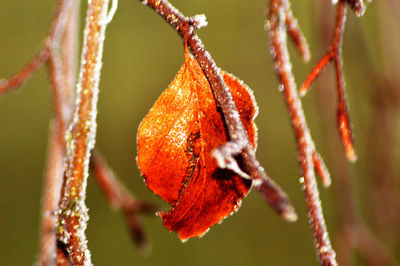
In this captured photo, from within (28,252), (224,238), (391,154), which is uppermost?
(28,252)

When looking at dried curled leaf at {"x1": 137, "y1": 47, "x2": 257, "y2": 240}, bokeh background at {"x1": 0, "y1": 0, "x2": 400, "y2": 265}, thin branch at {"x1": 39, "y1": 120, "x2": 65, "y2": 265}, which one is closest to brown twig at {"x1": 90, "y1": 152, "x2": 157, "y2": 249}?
thin branch at {"x1": 39, "y1": 120, "x2": 65, "y2": 265}

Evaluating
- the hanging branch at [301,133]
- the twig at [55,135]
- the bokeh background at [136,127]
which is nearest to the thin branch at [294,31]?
the hanging branch at [301,133]

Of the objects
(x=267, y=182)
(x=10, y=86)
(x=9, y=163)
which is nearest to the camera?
(x=267, y=182)

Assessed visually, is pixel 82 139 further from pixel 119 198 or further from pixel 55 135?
pixel 119 198

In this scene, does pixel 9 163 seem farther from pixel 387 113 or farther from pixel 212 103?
pixel 212 103

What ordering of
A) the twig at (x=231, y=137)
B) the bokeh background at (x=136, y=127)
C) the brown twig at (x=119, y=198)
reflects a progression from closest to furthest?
the twig at (x=231, y=137)
the brown twig at (x=119, y=198)
the bokeh background at (x=136, y=127)

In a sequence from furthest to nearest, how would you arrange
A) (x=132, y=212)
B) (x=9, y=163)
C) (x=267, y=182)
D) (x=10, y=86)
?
(x=9, y=163) < (x=132, y=212) < (x=10, y=86) < (x=267, y=182)

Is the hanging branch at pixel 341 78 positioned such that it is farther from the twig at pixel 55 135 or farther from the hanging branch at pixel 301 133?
the twig at pixel 55 135

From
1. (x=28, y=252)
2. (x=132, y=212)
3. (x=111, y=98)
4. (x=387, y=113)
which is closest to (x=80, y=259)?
(x=132, y=212)
